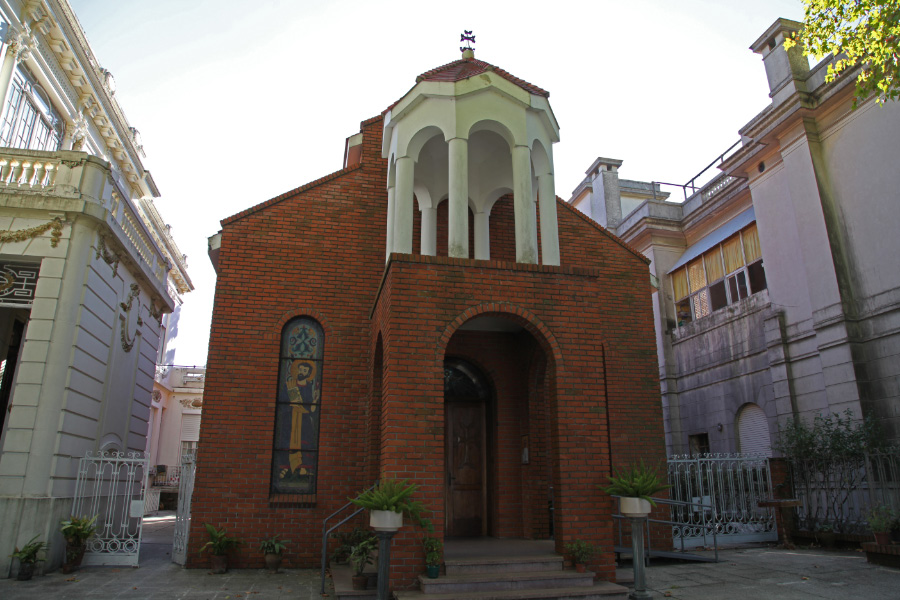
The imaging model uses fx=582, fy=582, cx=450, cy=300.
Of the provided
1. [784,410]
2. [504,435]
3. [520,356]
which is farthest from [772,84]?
[504,435]

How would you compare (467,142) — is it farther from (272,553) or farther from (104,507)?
(104,507)

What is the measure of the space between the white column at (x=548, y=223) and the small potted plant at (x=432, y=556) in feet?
15.9

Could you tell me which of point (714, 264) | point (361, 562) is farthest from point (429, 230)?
point (714, 264)

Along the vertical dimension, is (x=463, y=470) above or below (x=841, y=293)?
below

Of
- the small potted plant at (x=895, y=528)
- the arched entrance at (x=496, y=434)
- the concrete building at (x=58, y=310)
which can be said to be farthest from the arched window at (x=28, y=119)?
the small potted plant at (x=895, y=528)

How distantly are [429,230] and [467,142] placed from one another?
79.0 inches

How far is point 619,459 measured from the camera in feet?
35.5

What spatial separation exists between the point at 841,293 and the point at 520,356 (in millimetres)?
7776

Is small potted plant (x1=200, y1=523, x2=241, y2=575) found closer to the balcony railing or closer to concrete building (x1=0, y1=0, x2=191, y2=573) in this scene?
concrete building (x1=0, y1=0, x2=191, y2=573)

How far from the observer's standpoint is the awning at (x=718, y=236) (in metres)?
17.3

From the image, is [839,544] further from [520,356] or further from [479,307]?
[479,307]

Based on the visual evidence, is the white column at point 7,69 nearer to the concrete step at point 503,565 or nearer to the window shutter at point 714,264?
the concrete step at point 503,565

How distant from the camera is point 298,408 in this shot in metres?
10.0

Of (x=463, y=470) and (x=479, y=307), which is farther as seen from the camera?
(x=463, y=470)
